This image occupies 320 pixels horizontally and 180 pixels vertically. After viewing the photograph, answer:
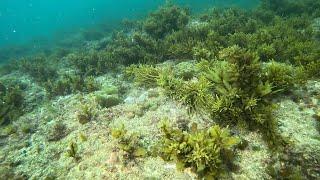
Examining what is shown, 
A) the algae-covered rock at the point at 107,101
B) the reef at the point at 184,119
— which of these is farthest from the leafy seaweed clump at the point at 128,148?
the algae-covered rock at the point at 107,101

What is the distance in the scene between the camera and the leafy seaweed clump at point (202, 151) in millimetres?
5688

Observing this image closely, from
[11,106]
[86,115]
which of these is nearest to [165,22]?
[86,115]

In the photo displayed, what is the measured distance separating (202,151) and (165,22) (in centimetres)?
1009

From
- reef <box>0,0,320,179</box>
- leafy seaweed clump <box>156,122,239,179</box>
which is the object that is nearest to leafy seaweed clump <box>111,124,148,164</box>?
reef <box>0,0,320,179</box>

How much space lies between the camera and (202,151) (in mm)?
5695

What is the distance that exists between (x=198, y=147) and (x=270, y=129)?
183cm

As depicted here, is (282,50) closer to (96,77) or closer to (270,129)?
(270,129)

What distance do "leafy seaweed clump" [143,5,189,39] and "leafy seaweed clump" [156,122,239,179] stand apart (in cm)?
876

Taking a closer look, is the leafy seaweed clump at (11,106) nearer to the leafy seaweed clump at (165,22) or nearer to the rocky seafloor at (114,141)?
the rocky seafloor at (114,141)

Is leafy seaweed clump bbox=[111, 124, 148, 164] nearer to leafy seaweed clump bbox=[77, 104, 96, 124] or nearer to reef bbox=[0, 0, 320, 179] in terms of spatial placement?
reef bbox=[0, 0, 320, 179]

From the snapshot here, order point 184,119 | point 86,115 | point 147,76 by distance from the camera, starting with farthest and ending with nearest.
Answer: point 147,76 < point 86,115 < point 184,119

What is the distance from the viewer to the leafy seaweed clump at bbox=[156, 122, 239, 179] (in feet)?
18.7

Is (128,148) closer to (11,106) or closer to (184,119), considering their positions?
(184,119)

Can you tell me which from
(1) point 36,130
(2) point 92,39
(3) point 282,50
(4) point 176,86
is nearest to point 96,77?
(1) point 36,130
